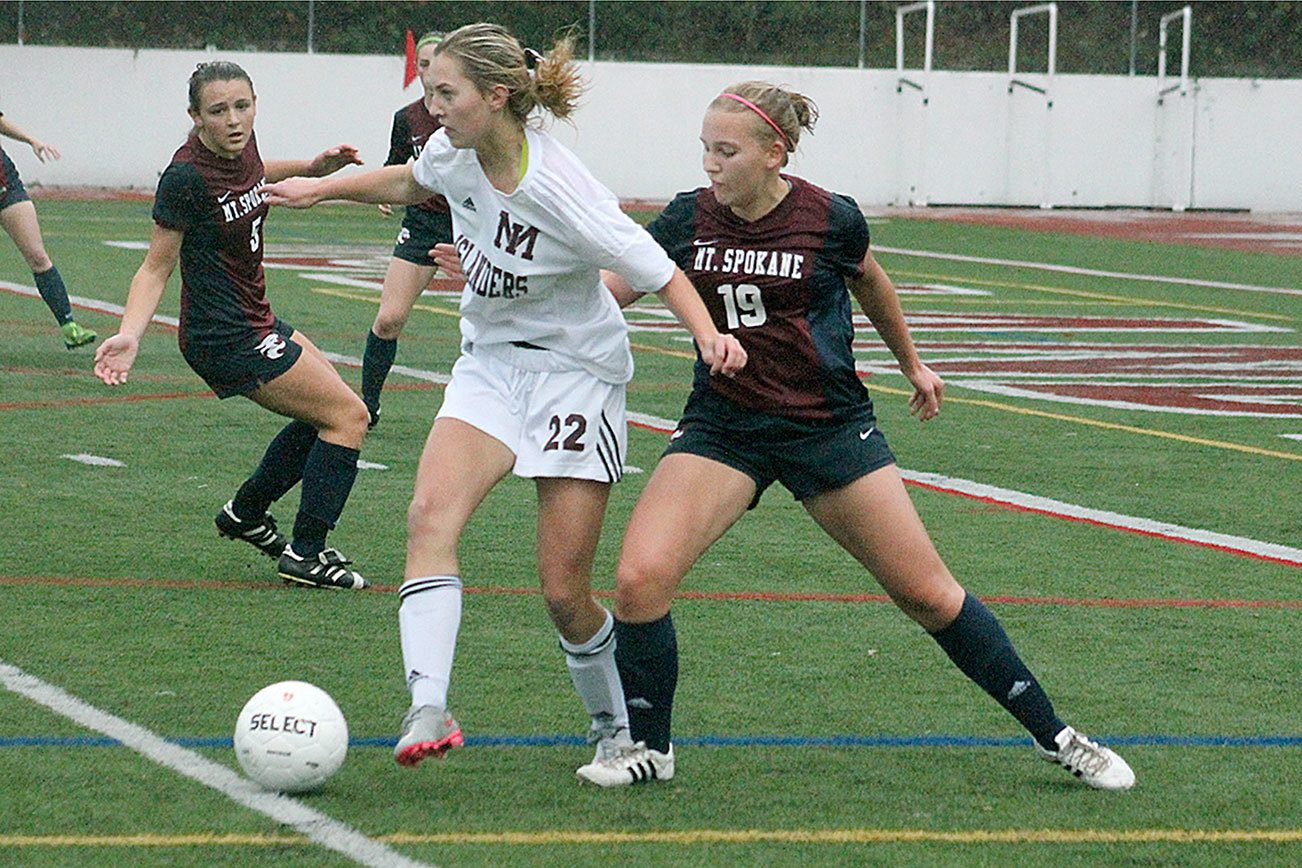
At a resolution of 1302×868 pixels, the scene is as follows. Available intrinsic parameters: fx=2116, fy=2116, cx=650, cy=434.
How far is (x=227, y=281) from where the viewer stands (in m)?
7.67

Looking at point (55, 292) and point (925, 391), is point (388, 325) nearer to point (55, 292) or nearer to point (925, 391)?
point (55, 292)

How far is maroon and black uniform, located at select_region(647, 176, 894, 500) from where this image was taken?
17.1 feet

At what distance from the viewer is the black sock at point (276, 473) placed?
787 centimetres

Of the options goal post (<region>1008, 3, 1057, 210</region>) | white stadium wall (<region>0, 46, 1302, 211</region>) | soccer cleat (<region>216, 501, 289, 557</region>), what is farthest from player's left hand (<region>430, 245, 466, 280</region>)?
goal post (<region>1008, 3, 1057, 210</region>)

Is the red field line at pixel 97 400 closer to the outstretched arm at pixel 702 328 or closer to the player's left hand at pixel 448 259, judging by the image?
the player's left hand at pixel 448 259

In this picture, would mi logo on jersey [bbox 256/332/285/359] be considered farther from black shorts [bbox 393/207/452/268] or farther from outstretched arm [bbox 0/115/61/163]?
outstretched arm [bbox 0/115/61/163]

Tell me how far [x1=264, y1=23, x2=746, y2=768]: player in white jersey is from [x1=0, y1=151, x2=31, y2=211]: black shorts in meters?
9.24

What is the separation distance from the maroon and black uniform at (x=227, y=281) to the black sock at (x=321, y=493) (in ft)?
1.15

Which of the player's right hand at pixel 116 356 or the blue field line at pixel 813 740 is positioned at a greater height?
the player's right hand at pixel 116 356

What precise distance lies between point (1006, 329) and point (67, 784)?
13.8 metres

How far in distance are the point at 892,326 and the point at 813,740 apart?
3.71 feet

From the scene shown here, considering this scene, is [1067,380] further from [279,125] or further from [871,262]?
[279,125]

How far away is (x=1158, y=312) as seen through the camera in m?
20.0

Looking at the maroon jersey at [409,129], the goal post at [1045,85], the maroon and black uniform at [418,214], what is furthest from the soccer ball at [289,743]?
the goal post at [1045,85]
